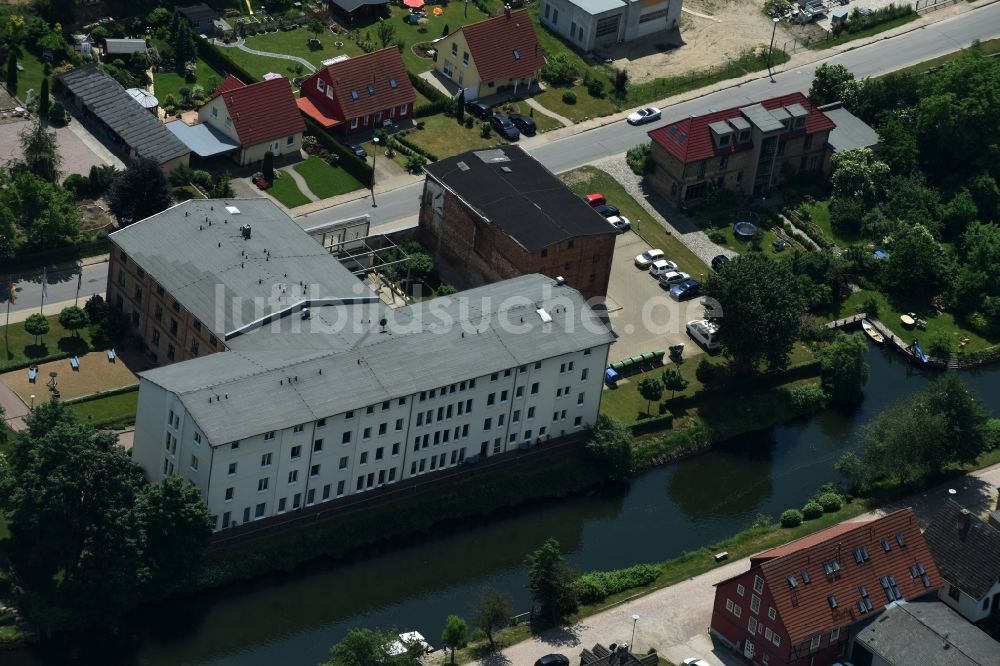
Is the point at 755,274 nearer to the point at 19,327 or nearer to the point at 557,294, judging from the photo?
the point at 557,294

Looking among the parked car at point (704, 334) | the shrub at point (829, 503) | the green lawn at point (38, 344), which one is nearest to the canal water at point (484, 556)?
the shrub at point (829, 503)

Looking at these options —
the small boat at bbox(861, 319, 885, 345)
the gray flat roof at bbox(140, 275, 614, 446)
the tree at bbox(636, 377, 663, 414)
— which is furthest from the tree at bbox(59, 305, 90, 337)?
the small boat at bbox(861, 319, 885, 345)

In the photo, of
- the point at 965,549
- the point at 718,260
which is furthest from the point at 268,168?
the point at 965,549

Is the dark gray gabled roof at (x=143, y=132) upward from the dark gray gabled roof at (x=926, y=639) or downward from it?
upward

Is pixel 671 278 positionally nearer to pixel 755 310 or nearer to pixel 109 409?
pixel 755 310

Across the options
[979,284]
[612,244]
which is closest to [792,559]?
[612,244]

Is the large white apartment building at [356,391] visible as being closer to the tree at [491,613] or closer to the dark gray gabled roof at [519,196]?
the dark gray gabled roof at [519,196]
